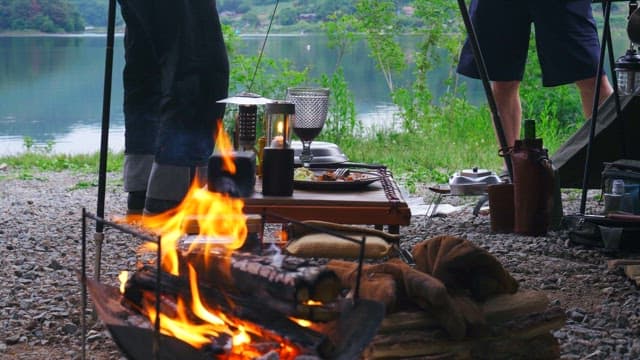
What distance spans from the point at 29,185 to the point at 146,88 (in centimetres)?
232

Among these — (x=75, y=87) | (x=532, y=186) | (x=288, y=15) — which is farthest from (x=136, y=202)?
(x=288, y=15)

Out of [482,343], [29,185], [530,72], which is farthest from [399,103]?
[482,343]

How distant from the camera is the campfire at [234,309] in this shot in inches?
71.5

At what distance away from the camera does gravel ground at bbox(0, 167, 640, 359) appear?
2.51 metres

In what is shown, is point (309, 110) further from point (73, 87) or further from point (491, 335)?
point (73, 87)

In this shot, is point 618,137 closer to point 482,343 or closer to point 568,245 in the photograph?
point 568,245

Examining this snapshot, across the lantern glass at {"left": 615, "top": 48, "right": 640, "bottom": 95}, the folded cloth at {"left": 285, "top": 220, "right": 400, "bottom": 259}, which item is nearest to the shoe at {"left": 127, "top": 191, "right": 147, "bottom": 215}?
the folded cloth at {"left": 285, "top": 220, "right": 400, "bottom": 259}

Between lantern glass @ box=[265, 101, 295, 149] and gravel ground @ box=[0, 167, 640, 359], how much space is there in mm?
688

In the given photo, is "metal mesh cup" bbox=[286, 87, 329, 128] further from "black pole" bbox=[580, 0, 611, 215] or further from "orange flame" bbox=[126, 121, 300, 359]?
"black pole" bbox=[580, 0, 611, 215]

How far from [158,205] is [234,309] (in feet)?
3.95

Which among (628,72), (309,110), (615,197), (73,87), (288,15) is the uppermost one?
(288,15)

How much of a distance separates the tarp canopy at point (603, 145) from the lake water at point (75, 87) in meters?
3.38

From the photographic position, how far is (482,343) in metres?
2.08

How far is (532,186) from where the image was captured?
3.66 metres
